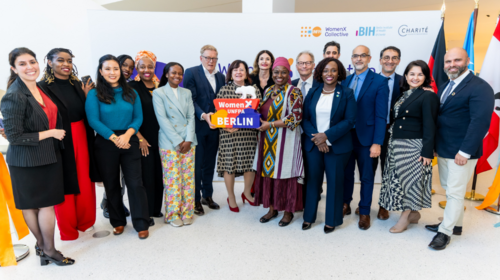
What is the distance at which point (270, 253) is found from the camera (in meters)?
2.49

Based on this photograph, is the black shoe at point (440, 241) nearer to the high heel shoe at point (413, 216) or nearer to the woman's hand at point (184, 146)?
the high heel shoe at point (413, 216)

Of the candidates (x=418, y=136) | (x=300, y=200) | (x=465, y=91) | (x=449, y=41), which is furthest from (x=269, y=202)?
(x=449, y=41)

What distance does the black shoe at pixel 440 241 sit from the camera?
100 inches

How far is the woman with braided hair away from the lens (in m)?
2.42

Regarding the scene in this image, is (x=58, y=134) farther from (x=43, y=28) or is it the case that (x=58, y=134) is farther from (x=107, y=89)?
(x=43, y=28)

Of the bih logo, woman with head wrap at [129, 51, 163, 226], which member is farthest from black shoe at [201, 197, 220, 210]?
the bih logo

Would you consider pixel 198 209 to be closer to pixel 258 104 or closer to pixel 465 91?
pixel 258 104

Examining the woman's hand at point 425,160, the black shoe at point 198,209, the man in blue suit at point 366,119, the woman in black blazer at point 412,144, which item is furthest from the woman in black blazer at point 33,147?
the woman's hand at point 425,160

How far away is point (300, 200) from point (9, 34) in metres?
6.86

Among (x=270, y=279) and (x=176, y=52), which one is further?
(x=176, y=52)

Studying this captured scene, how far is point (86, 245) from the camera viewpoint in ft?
8.68

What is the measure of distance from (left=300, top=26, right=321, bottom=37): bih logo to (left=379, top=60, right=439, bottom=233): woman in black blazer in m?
1.84

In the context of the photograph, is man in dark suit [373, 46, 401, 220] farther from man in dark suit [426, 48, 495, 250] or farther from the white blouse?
the white blouse

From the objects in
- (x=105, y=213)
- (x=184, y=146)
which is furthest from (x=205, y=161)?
(x=105, y=213)
